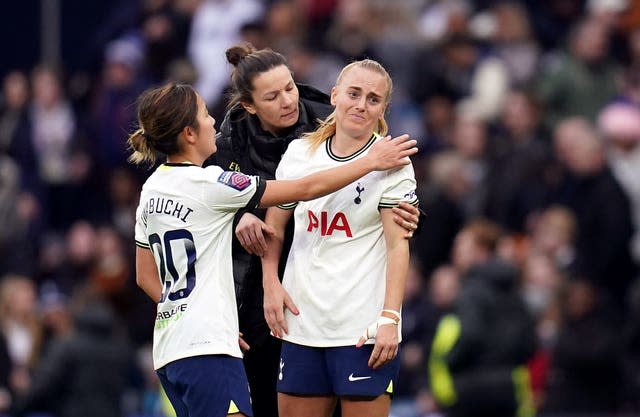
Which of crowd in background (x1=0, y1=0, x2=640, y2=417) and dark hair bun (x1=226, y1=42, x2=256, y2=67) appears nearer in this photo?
dark hair bun (x1=226, y1=42, x2=256, y2=67)

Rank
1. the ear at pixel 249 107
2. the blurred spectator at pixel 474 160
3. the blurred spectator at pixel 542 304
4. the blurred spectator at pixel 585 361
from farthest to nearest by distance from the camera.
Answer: the blurred spectator at pixel 474 160, the blurred spectator at pixel 542 304, the blurred spectator at pixel 585 361, the ear at pixel 249 107

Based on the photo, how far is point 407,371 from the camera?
12.2 meters

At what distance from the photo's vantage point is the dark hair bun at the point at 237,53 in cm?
716

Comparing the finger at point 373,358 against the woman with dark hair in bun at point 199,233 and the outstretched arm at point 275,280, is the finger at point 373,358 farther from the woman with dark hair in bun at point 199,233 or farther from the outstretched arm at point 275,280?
the woman with dark hair in bun at point 199,233

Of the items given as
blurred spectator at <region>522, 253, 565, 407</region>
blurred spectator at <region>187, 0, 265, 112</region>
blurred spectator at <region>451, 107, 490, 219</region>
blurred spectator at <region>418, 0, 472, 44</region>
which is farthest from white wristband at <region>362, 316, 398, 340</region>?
blurred spectator at <region>187, 0, 265, 112</region>

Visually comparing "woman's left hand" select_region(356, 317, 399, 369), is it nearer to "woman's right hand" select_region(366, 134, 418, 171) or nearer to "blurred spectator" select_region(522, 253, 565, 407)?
"woman's right hand" select_region(366, 134, 418, 171)

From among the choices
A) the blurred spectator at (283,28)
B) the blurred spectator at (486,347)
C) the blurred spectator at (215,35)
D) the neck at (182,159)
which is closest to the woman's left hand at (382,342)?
the neck at (182,159)

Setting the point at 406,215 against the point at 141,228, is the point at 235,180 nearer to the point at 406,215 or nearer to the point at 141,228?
the point at 141,228

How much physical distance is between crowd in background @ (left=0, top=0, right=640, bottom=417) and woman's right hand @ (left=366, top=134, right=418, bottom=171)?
456cm

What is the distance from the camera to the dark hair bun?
23.5ft

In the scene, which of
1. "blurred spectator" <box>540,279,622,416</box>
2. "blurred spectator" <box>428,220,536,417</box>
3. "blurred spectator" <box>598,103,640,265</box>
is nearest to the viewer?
"blurred spectator" <box>428,220,536,417</box>

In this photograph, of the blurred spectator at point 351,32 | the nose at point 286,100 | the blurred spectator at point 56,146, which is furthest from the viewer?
the blurred spectator at point 56,146

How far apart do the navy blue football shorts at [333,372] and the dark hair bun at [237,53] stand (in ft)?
4.30

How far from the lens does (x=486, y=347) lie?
11.0m
